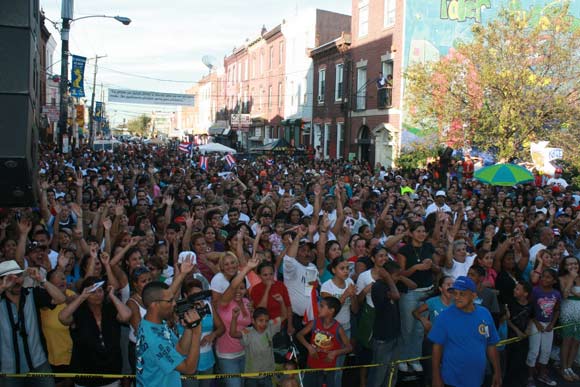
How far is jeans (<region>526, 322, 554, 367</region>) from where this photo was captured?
21.2 ft

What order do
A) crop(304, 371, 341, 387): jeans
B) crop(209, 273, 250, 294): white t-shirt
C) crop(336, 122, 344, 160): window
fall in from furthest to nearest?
crop(336, 122, 344, 160): window < crop(304, 371, 341, 387): jeans < crop(209, 273, 250, 294): white t-shirt

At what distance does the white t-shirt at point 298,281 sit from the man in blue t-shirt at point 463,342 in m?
1.72

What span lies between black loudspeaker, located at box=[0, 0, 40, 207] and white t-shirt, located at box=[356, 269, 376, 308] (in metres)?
3.26

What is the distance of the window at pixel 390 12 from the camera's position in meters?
25.0

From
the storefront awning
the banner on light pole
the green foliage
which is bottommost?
the green foliage

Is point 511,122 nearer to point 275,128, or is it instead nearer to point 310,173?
point 310,173

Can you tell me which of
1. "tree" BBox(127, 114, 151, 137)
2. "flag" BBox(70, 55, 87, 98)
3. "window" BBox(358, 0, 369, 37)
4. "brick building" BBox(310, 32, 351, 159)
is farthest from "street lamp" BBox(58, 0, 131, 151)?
"tree" BBox(127, 114, 151, 137)

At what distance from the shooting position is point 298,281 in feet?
20.3

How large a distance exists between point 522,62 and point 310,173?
7.44 meters

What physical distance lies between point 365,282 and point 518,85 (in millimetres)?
12975

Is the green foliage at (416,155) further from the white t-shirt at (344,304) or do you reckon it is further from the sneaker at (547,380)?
the white t-shirt at (344,304)

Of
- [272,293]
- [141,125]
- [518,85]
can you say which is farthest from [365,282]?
[141,125]

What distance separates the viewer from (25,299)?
454 centimetres

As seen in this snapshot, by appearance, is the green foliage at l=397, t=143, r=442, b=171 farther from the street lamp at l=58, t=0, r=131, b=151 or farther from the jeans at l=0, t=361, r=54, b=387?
the jeans at l=0, t=361, r=54, b=387
